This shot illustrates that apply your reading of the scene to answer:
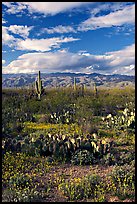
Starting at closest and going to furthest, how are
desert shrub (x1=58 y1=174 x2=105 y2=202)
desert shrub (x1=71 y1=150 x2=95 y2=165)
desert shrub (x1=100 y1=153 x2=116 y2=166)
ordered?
desert shrub (x1=58 y1=174 x2=105 y2=202), desert shrub (x1=100 y1=153 x2=116 y2=166), desert shrub (x1=71 y1=150 x2=95 y2=165)

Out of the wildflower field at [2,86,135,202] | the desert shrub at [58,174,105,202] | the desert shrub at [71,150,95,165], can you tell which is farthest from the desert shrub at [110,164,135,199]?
the desert shrub at [71,150,95,165]

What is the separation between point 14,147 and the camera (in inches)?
424

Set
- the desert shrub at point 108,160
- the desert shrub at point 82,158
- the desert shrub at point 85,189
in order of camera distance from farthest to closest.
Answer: the desert shrub at point 82,158 < the desert shrub at point 108,160 < the desert shrub at point 85,189

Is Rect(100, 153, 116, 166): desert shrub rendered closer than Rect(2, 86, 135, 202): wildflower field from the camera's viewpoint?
A: No

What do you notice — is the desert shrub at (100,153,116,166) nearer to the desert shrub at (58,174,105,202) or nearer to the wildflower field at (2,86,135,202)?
the wildflower field at (2,86,135,202)

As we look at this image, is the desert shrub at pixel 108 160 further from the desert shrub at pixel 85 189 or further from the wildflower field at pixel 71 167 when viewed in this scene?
the desert shrub at pixel 85 189

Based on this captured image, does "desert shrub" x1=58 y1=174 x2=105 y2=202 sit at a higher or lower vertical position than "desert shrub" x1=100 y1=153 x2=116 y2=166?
lower

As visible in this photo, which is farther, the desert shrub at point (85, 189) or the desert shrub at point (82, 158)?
the desert shrub at point (82, 158)

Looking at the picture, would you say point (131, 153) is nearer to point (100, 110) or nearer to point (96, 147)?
point (96, 147)

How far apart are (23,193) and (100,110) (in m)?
16.0

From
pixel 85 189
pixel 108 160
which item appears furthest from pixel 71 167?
pixel 85 189

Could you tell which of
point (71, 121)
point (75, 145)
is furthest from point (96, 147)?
point (71, 121)

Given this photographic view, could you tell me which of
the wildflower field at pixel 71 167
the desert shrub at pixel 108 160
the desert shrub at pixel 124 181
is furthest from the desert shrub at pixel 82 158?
the desert shrub at pixel 124 181

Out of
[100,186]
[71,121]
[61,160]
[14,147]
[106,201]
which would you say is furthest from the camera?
[71,121]
